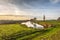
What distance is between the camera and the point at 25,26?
10.6 feet

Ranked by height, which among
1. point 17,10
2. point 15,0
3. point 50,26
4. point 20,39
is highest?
point 15,0

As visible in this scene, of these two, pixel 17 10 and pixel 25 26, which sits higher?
pixel 17 10

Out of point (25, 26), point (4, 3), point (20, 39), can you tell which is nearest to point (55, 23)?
point (25, 26)

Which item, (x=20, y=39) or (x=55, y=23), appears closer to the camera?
(x=20, y=39)

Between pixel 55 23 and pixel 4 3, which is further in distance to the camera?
pixel 55 23

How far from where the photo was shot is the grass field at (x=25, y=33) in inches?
119

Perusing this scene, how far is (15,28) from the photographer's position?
3.16m

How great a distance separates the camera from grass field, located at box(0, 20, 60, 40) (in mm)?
3031

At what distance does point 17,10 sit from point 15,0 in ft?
0.77

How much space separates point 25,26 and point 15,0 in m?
0.64

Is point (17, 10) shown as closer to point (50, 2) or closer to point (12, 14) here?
point (12, 14)

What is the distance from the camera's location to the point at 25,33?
3180mm

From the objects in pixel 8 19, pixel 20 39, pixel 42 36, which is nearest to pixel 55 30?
pixel 42 36

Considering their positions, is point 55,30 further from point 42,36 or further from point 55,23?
point 42,36
